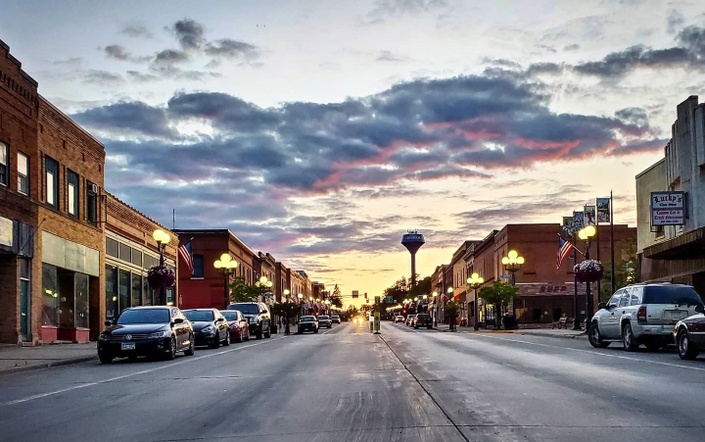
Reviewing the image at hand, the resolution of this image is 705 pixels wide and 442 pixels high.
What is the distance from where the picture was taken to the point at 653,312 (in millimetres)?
25328

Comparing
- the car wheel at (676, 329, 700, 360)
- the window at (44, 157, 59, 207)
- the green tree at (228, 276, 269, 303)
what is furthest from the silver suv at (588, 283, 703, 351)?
the green tree at (228, 276, 269, 303)

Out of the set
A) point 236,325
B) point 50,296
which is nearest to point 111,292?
point 50,296

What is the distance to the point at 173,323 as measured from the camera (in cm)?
2528

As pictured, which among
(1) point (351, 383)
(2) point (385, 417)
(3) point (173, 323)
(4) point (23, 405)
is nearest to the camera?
(2) point (385, 417)

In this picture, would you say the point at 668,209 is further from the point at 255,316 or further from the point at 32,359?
the point at 32,359

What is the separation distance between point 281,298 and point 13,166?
104m

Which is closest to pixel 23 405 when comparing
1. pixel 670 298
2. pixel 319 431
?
pixel 319 431

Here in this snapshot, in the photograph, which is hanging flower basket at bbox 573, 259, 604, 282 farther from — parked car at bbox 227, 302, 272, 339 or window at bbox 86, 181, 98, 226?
window at bbox 86, 181, 98, 226

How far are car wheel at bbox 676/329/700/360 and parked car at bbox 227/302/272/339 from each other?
26472mm

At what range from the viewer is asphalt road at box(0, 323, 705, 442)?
9805 mm

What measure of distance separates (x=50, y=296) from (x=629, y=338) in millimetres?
24149

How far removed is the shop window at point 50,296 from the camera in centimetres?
3666

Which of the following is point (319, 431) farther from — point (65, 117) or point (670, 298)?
point (65, 117)

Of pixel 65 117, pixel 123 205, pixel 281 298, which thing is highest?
pixel 65 117
